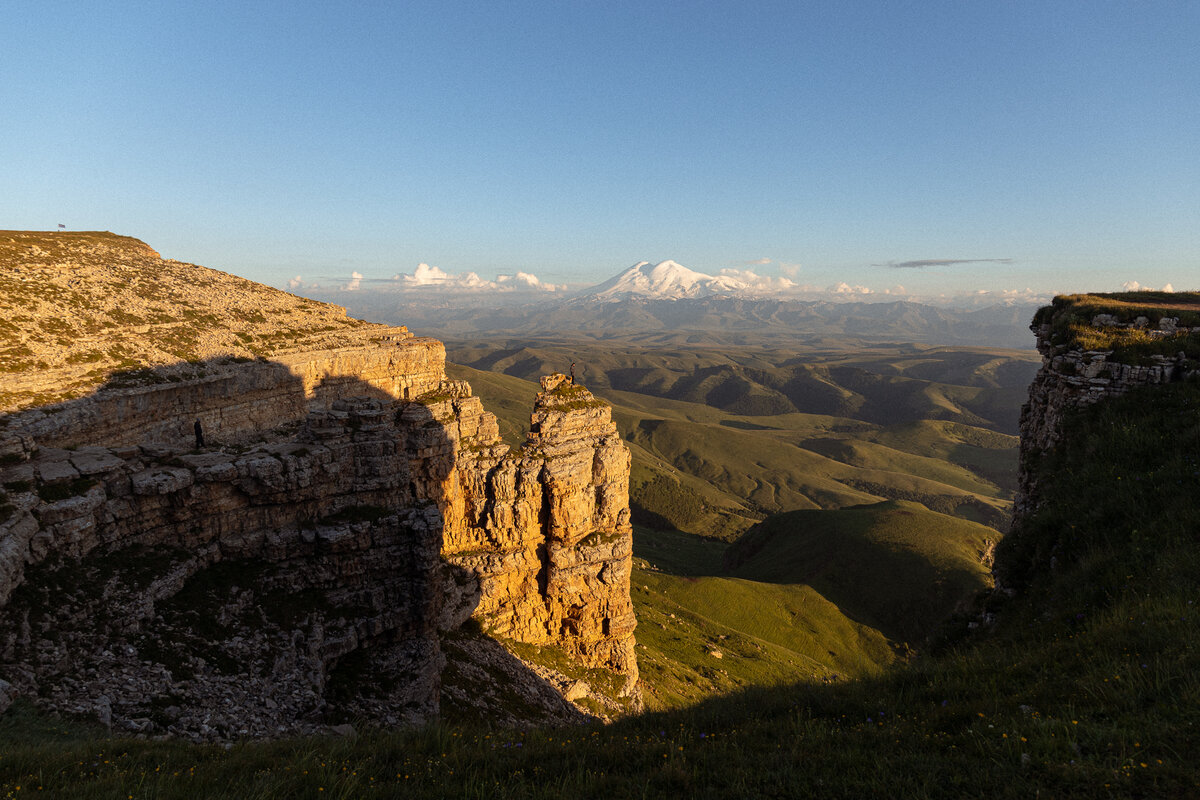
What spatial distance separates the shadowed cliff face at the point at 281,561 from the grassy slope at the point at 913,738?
5371mm

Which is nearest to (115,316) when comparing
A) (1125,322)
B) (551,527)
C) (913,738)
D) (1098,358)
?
(551,527)

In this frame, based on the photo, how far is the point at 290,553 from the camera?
3175 cm

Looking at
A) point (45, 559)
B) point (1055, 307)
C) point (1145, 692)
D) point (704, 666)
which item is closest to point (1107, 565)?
point (1145, 692)

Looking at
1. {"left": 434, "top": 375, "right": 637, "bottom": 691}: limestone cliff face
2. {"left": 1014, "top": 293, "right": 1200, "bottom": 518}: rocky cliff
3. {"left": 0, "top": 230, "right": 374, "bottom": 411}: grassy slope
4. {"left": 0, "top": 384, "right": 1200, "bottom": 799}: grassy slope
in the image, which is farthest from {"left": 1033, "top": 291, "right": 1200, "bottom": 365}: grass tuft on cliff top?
{"left": 0, "top": 230, "right": 374, "bottom": 411}: grassy slope

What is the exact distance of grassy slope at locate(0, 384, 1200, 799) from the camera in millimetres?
10406

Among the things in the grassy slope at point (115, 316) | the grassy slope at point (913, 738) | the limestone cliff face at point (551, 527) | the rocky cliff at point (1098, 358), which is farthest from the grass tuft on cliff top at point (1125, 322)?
the grassy slope at point (115, 316)

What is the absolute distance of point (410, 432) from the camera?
49.2 metres

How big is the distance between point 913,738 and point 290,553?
107ft

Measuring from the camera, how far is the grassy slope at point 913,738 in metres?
10.4

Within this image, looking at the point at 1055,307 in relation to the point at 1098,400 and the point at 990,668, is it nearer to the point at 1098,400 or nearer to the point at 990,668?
the point at 1098,400

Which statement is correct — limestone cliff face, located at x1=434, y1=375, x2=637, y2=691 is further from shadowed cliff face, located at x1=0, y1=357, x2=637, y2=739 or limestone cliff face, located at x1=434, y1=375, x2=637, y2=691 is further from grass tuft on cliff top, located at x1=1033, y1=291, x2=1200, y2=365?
grass tuft on cliff top, located at x1=1033, y1=291, x2=1200, y2=365

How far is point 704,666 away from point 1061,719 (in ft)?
240

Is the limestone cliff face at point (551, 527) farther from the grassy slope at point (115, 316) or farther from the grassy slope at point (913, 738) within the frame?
the grassy slope at point (913, 738)

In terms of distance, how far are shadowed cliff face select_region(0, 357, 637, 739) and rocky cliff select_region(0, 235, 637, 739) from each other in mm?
115
